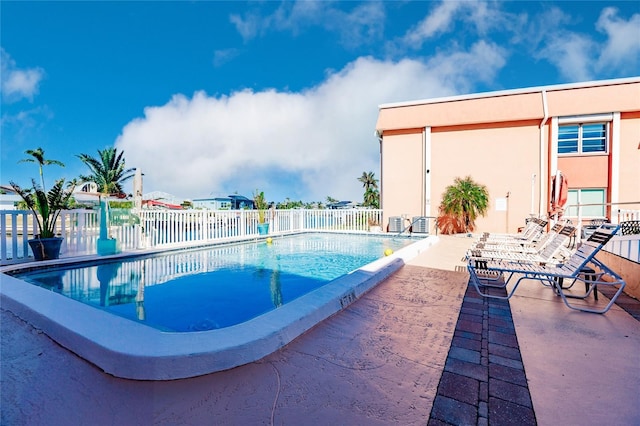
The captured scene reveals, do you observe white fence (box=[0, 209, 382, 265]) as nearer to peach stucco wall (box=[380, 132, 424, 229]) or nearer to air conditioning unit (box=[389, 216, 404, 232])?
air conditioning unit (box=[389, 216, 404, 232])

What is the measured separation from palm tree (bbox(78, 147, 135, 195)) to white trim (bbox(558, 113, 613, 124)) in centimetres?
3312

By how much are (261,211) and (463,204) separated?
29.5 ft

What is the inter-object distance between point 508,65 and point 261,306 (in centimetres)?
1923

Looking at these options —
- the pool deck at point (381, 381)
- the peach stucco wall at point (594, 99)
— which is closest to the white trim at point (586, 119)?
the peach stucco wall at point (594, 99)

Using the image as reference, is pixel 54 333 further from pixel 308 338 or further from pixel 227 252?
pixel 227 252

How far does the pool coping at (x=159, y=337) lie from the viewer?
205 cm

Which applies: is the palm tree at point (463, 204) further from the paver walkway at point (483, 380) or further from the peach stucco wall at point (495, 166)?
the paver walkway at point (483, 380)

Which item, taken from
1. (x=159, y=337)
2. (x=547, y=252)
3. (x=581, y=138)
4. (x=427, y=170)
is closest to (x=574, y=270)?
(x=547, y=252)

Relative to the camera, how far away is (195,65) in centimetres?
1942

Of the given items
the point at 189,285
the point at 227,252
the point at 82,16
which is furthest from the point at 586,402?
the point at 82,16

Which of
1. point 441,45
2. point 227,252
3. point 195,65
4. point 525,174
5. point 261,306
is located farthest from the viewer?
point 195,65

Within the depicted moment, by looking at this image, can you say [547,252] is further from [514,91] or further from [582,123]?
[582,123]

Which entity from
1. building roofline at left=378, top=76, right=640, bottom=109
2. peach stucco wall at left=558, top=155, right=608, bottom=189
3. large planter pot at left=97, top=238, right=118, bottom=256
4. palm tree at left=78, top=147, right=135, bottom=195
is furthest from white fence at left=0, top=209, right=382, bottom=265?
palm tree at left=78, top=147, right=135, bottom=195

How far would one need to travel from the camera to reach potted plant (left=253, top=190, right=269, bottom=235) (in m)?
12.0
